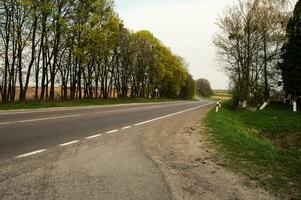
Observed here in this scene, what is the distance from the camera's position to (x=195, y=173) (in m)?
6.98

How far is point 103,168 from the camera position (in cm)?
703

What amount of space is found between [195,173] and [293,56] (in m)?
30.7

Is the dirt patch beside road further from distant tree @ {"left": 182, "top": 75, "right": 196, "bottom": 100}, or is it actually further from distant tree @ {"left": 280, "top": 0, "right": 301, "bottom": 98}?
distant tree @ {"left": 182, "top": 75, "right": 196, "bottom": 100}

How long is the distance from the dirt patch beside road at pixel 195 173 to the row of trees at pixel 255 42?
26.2 meters

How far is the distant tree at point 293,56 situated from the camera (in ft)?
113

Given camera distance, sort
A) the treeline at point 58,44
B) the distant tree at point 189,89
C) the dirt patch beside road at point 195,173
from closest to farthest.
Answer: the dirt patch beside road at point 195,173
the treeline at point 58,44
the distant tree at point 189,89

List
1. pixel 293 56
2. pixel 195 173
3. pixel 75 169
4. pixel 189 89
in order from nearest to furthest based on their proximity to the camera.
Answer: pixel 75 169, pixel 195 173, pixel 293 56, pixel 189 89

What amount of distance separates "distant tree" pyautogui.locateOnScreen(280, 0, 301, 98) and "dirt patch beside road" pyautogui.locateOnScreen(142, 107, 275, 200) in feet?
85.4

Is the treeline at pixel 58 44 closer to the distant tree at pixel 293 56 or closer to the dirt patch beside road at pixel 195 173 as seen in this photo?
the distant tree at pixel 293 56

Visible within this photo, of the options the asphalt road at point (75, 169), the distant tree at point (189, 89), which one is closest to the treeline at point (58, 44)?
the asphalt road at point (75, 169)

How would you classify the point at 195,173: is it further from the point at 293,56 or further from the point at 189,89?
the point at 189,89

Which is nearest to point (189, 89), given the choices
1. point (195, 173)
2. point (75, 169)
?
point (195, 173)

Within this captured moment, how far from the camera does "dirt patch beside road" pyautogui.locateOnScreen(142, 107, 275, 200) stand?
18.3 ft

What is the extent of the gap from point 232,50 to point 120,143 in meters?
28.2
